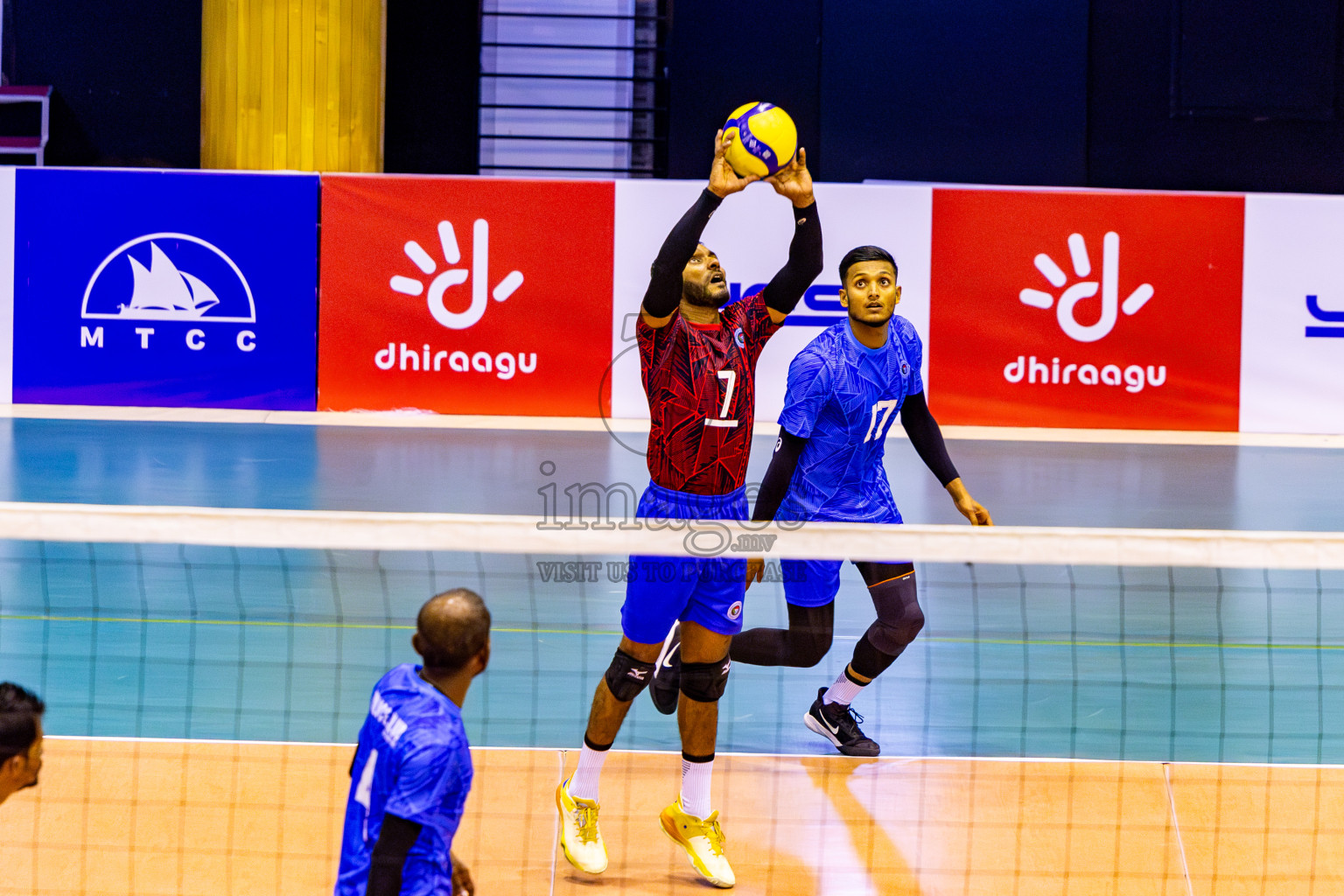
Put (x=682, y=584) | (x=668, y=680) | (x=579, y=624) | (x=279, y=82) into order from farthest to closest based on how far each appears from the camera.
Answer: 1. (x=279, y=82)
2. (x=579, y=624)
3. (x=668, y=680)
4. (x=682, y=584)

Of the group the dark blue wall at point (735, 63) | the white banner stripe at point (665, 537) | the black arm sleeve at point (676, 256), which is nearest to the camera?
the white banner stripe at point (665, 537)

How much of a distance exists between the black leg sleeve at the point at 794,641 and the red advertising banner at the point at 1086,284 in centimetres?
857

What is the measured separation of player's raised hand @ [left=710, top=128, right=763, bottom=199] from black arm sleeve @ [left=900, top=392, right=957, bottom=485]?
5.02 feet

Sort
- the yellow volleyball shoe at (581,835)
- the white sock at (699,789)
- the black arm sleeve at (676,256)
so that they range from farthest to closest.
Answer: the white sock at (699,789) < the yellow volleyball shoe at (581,835) < the black arm sleeve at (676,256)

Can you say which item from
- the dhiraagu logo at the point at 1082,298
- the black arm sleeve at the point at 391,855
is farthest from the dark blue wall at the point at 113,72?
the black arm sleeve at the point at 391,855

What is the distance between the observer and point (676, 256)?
4.41 meters

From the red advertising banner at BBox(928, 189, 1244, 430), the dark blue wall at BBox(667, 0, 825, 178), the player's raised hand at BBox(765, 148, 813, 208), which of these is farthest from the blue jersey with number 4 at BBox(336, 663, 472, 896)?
the dark blue wall at BBox(667, 0, 825, 178)

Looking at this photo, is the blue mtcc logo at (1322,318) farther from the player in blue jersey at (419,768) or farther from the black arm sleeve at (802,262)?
the player in blue jersey at (419,768)

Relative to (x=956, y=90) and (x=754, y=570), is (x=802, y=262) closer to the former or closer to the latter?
(x=754, y=570)

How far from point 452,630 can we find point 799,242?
2201mm

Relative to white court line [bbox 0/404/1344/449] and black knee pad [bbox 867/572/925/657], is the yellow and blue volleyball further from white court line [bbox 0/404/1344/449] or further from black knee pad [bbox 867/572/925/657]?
white court line [bbox 0/404/1344/449]

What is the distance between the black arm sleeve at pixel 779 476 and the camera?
544 cm

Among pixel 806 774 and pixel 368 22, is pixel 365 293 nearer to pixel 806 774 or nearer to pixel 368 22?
pixel 368 22

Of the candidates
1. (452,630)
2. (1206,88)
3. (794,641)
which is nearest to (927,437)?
(794,641)
